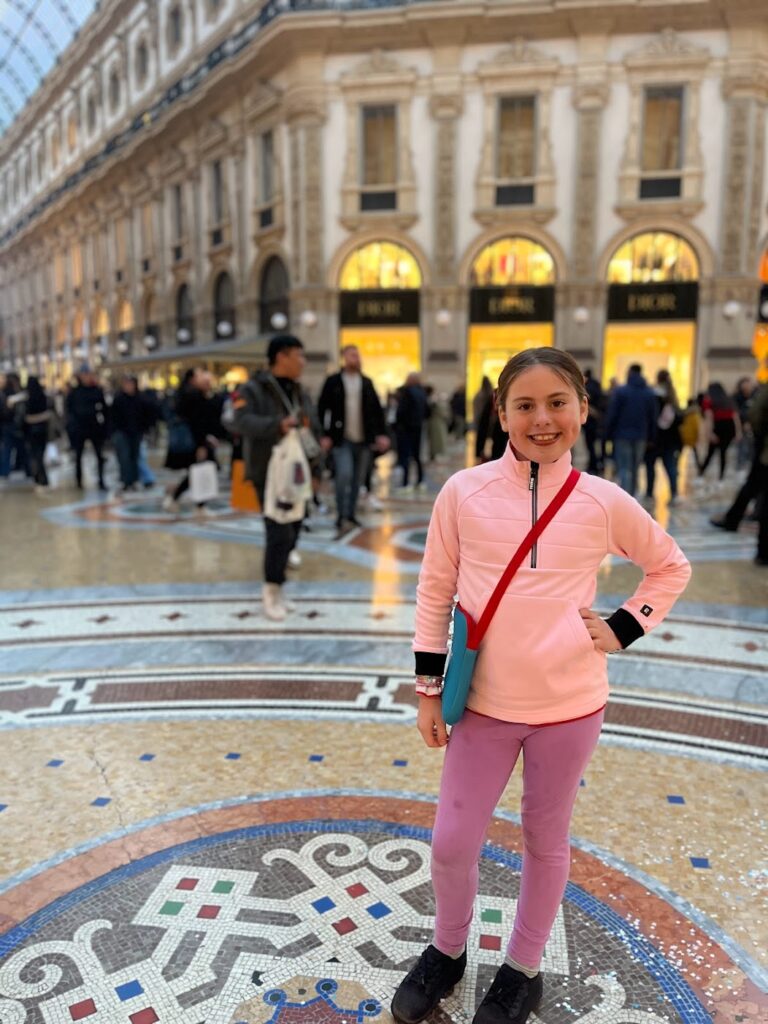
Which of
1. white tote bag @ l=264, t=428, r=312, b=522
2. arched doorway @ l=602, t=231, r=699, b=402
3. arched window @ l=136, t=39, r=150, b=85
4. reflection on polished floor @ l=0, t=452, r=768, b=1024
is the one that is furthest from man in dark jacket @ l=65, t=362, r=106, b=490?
arched window @ l=136, t=39, r=150, b=85

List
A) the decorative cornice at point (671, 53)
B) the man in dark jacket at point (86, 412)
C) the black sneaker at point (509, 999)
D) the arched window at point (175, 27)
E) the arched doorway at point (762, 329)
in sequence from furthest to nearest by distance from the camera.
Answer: the arched window at point (175, 27) → the arched doorway at point (762, 329) → the decorative cornice at point (671, 53) → the man in dark jacket at point (86, 412) → the black sneaker at point (509, 999)

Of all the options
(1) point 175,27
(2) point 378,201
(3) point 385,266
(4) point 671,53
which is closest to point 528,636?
(3) point 385,266

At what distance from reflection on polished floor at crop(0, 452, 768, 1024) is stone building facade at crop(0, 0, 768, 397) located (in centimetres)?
1299

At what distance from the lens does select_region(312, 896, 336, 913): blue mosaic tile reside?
1823 mm

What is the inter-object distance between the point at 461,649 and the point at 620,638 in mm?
297

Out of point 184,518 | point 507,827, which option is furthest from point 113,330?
point 507,827

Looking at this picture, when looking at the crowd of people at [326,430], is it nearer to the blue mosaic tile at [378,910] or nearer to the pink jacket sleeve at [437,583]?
the pink jacket sleeve at [437,583]

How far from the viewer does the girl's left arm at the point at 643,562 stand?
4.66ft

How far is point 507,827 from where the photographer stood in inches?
85.4

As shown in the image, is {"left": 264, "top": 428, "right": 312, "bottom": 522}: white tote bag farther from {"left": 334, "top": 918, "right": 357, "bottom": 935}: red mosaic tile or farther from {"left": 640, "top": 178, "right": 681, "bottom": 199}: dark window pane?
{"left": 640, "top": 178, "right": 681, "bottom": 199}: dark window pane

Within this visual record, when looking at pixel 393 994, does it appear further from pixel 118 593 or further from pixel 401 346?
pixel 401 346

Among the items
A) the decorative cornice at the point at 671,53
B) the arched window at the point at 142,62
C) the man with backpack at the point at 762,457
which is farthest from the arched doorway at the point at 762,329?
the arched window at the point at 142,62

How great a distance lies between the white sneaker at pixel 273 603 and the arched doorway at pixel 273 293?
1583cm

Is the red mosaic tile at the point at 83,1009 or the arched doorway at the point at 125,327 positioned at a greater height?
the arched doorway at the point at 125,327
